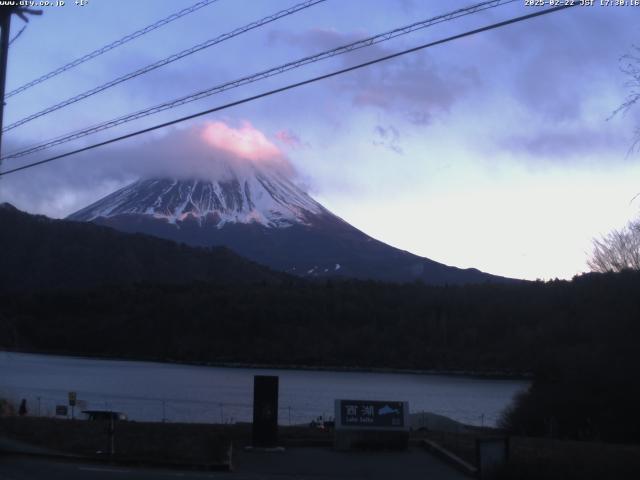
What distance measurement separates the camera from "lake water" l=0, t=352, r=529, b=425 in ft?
159

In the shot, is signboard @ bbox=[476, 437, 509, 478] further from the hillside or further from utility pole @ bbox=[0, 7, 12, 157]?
the hillside

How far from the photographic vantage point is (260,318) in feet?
378

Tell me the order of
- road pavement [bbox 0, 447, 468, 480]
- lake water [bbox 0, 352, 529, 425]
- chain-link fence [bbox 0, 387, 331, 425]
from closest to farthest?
road pavement [bbox 0, 447, 468, 480] → chain-link fence [bbox 0, 387, 331, 425] → lake water [bbox 0, 352, 529, 425]

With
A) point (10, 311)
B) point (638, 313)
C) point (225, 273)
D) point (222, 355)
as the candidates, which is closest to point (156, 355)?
point (222, 355)

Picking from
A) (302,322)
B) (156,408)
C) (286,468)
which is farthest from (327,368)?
(286,468)

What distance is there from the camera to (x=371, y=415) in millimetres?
19688

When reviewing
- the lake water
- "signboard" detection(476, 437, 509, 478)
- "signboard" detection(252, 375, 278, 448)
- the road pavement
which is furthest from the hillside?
"signboard" detection(476, 437, 509, 478)

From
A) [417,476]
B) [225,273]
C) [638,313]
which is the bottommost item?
[417,476]

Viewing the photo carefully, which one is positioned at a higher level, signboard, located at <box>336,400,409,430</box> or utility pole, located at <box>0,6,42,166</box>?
utility pole, located at <box>0,6,42,166</box>

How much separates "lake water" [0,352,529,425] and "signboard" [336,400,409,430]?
17721 mm

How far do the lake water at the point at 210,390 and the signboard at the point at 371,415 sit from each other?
1772cm

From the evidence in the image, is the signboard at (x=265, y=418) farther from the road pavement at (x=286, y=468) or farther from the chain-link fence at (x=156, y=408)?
the chain-link fence at (x=156, y=408)

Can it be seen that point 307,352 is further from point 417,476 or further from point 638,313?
point 417,476

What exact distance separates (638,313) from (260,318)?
3315 inches
